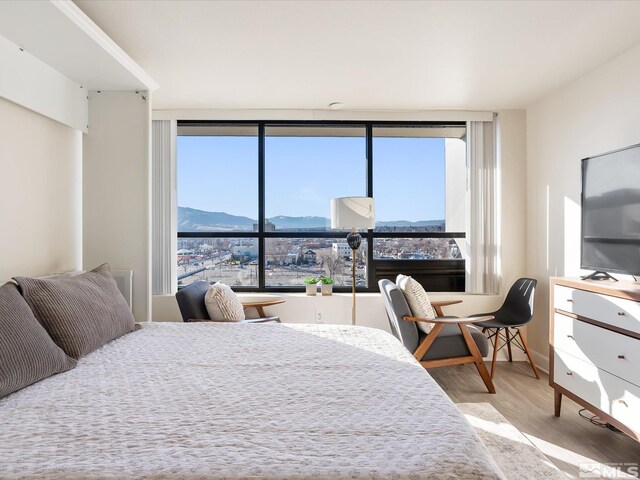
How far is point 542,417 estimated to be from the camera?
294cm

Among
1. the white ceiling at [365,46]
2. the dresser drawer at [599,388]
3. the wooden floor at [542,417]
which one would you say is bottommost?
the wooden floor at [542,417]

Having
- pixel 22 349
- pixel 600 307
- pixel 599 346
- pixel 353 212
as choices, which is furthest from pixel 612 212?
Result: pixel 22 349

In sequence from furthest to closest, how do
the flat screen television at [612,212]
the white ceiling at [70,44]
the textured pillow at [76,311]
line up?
the flat screen television at [612,212]
the white ceiling at [70,44]
the textured pillow at [76,311]

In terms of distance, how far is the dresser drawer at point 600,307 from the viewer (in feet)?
A: 7.47

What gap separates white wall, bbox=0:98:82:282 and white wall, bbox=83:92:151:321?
0.34ft

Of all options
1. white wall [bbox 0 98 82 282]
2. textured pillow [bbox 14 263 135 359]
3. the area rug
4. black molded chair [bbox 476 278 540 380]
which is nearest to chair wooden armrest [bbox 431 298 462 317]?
black molded chair [bbox 476 278 540 380]

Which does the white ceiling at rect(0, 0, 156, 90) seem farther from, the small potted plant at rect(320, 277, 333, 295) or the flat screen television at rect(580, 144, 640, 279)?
the flat screen television at rect(580, 144, 640, 279)

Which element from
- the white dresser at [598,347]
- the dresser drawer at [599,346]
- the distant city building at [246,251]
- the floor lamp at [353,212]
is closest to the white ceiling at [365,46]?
the floor lamp at [353,212]

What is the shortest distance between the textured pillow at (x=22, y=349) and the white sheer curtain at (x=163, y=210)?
246 cm

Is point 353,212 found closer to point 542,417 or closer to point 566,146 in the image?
point 566,146

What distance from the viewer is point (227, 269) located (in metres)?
4.52

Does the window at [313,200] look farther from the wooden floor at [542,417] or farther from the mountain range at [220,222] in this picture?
the wooden floor at [542,417]

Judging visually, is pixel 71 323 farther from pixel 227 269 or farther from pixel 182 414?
Result: pixel 227 269

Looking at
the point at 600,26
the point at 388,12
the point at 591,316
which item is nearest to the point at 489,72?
the point at 600,26
